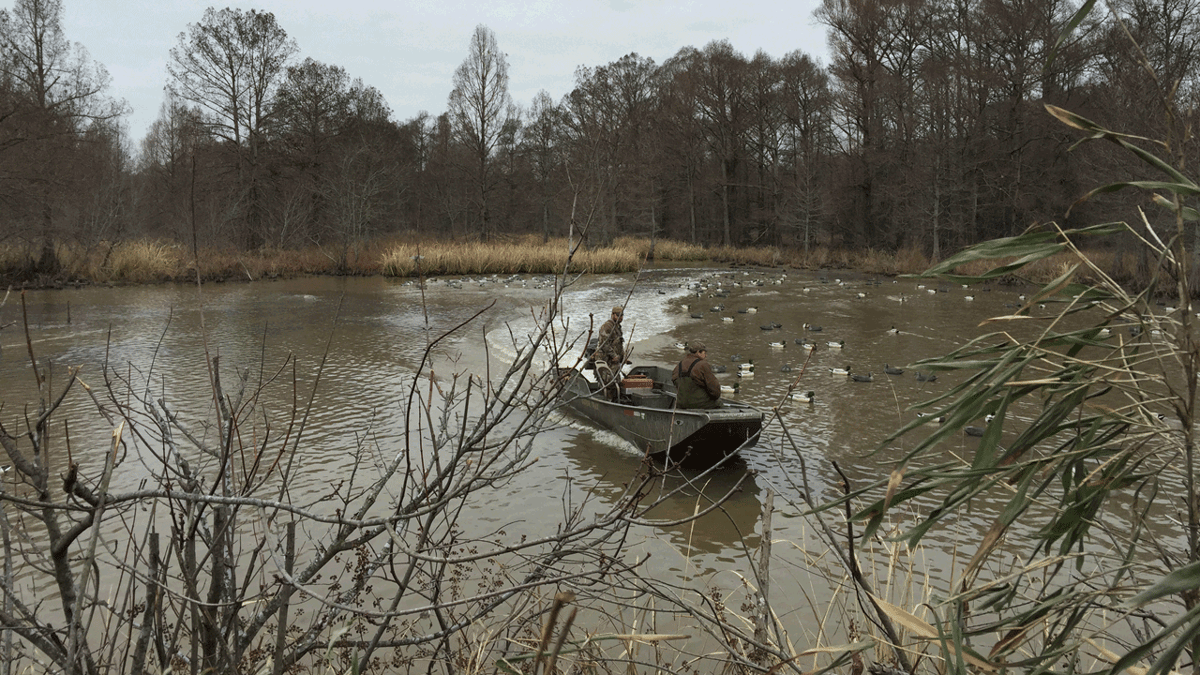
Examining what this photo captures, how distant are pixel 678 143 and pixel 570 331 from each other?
89.1 ft

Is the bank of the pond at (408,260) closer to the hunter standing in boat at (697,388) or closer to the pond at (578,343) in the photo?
the pond at (578,343)

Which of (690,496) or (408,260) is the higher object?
(408,260)

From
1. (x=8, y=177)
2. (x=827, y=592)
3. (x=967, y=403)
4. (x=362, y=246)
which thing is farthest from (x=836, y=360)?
(x=362, y=246)

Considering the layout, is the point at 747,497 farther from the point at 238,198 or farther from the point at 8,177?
the point at 238,198

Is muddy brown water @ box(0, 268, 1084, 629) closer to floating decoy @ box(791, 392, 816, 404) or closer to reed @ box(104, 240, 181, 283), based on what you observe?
floating decoy @ box(791, 392, 816, 404)

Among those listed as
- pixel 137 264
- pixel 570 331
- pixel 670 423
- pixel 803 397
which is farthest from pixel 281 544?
pixel 137 264

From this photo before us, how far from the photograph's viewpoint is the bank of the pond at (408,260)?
22592 millimetres

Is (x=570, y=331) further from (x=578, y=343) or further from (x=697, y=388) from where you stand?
(x=697, y=388)

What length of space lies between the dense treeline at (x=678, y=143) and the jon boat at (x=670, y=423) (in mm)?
11581

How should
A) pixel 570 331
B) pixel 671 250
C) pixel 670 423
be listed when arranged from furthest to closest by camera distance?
pixel 671 250, pixel 570 331, pixel 670 423

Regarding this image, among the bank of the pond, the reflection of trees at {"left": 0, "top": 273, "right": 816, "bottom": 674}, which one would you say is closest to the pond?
the reflection of trees at {"left": 0, "top": 273, "right": 816, "bottom": 674}

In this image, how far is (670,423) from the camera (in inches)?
262

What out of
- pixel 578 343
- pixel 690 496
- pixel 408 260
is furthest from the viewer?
pixel 408 260

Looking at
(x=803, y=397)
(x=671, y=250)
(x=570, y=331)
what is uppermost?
(x=671, y=250)
